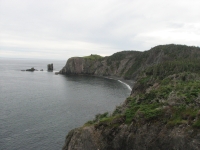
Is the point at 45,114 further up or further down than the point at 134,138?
further down

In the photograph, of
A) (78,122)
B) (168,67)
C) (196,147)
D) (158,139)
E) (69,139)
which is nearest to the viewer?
(196,147)

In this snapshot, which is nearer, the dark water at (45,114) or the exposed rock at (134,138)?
the exposed rock at (134,138)

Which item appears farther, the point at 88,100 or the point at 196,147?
the point at 88,100

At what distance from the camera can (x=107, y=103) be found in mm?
92438

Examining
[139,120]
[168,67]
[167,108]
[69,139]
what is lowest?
[69,139]

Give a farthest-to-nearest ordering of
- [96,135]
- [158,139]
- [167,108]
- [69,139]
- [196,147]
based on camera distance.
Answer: [69,139] → [96,135] → [167,108] → [158,139] → [196,147]

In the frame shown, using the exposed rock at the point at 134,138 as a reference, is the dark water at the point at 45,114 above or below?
below

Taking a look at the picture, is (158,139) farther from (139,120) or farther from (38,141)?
(38,141)

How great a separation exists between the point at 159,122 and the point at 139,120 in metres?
3.30

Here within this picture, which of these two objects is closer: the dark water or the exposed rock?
the exposed rock

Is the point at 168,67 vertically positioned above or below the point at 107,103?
above

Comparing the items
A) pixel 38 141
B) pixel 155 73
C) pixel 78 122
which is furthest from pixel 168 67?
pixel 38 141

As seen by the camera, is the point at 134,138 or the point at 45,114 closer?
the point at 134,138

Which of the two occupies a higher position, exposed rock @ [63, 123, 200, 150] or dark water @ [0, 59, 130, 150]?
exposed rock @ [63, 123, 200, 150]
